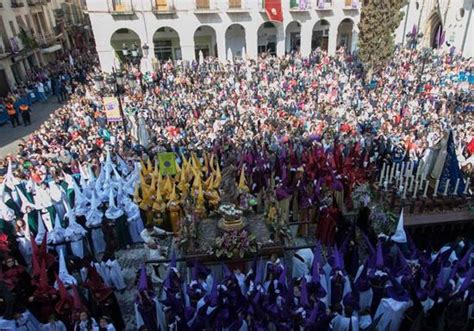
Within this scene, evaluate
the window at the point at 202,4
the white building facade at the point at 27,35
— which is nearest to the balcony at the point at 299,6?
the window at the point at 202,4

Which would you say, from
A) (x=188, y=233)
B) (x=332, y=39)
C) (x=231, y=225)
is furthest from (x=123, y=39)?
(x=231, y=225)

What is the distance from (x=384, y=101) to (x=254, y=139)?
8.25 metres

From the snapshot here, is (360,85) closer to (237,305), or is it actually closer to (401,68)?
(401,68)

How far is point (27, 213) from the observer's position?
10219 millimetres

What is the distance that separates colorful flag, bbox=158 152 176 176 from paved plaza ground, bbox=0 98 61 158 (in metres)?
10.8

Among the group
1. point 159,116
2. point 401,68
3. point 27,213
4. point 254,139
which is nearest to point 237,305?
point 27,213

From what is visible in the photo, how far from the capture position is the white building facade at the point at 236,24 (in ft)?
88.7

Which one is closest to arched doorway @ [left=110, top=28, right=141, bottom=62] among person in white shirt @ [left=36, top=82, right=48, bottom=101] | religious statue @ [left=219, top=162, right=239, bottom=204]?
person in white shirt @ [left=36, top=82, right=48, bottom=101]

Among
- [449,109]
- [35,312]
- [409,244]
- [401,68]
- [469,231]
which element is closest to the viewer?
[35,312]

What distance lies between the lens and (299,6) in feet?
98.2

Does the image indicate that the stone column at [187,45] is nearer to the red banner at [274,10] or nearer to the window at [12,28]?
the red banner at [274,10]

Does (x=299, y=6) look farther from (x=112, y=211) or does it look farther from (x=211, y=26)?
(x=112, y=211)

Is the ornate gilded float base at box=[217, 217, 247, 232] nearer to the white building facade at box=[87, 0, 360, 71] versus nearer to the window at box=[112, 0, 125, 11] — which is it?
the white building facade at box=[87, 0, 360, 71]

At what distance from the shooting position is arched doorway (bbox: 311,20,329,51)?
34.7 metres
